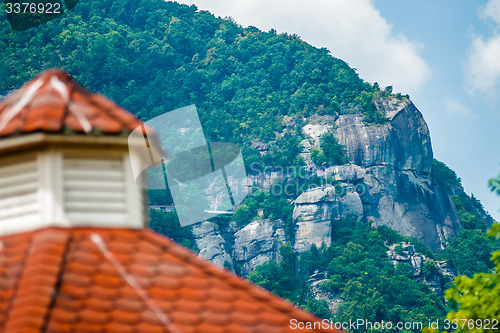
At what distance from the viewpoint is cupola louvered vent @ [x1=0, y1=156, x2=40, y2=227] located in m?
4.48

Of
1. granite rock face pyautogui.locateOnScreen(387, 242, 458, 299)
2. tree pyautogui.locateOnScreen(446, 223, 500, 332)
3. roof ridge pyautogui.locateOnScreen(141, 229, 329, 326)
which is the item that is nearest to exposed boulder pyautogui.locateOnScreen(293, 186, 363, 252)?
granite rock face pyautogui.locateOnScreen(387, 242, 458, 299)

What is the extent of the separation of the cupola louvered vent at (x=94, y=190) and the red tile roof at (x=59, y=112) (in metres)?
0.19

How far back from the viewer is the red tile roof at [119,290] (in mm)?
3963

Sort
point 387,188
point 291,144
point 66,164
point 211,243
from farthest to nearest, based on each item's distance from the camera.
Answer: point 291,144
point 387,188
point 211,243
point 66,164

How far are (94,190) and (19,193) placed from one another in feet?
1.36

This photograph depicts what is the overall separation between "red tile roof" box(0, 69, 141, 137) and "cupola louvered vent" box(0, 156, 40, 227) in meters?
0.22

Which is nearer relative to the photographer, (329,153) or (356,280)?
(356,280)

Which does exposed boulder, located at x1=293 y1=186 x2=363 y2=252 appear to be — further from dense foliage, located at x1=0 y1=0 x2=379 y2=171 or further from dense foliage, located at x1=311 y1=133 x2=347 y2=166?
dense foliage, located at x1=0 y1=0 x2=379 y2=171

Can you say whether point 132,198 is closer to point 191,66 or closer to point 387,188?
point 387,188

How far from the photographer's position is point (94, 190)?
181 inches

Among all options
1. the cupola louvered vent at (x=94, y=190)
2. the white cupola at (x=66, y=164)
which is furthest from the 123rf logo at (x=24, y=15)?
the cupola louvered vent at (x=94, y=190)

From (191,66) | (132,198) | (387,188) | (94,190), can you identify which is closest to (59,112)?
(94,190)

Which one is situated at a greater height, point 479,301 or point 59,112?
point 59,112

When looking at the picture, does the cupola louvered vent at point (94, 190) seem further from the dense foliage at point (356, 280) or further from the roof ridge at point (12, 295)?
the dense foliage at point (356, 280)
